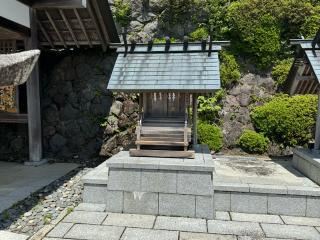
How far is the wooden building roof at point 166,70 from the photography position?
6.04 m

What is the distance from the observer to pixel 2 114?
1030 centimetres

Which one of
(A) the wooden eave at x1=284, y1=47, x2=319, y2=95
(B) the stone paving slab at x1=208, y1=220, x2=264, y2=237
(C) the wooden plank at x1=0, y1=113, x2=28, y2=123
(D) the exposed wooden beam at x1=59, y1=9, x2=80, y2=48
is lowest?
(B) the stone paving slab at x1=208, y1=220, x2=264, y2=237

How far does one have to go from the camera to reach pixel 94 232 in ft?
16.0

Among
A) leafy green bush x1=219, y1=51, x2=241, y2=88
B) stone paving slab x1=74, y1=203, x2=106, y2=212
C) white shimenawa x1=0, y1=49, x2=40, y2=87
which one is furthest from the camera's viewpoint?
leafy green bush x1=219, y1=51, x2=241, y2=88

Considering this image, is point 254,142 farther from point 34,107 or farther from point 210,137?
point 34,107

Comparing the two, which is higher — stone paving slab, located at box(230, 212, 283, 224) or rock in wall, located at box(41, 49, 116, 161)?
rock in wall, located at box(41, 49, 116, 161)

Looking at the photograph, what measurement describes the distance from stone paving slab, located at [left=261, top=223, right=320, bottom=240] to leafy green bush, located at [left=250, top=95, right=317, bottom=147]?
217 inches

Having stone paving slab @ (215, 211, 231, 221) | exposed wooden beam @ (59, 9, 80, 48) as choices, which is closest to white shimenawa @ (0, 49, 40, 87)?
stone paving slab @ (215, 211, 231, 221)

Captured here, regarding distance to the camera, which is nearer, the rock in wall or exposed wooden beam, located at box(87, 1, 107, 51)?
exposed wooden beam, located at box(87, 1, 107, 51)

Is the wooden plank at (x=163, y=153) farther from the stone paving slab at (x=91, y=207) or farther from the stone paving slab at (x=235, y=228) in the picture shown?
the stone paving slab at (x=235, y=228)

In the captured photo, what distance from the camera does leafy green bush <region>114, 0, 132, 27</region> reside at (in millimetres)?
12945

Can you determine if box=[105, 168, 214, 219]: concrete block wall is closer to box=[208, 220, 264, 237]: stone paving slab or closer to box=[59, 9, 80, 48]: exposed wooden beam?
box=[208, 220, 264, 237]: stone paving slab

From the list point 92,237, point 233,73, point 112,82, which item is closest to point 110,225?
point 92,237

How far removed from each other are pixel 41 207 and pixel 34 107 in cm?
436
